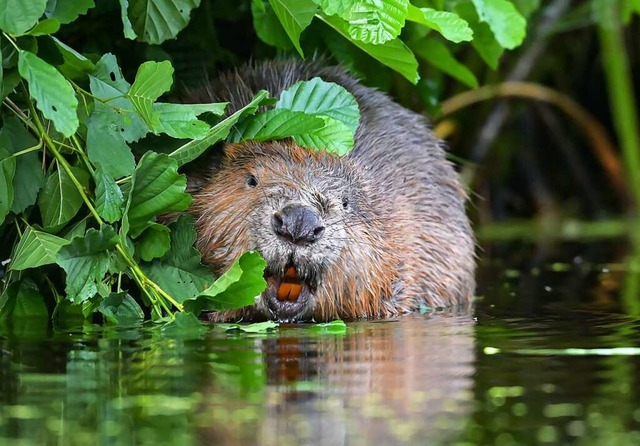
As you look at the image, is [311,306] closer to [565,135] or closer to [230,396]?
[230,396]

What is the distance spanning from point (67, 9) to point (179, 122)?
1.30 ft

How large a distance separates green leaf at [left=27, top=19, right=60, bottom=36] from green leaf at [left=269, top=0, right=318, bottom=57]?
32.2 inches

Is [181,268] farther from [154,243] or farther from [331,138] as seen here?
[331,138]

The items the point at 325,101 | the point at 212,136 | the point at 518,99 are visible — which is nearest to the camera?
the point at 212,136

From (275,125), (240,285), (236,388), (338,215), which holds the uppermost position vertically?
(275,125)

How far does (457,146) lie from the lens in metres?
8.38

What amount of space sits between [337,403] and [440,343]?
0.96 m

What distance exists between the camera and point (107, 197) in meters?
3.29

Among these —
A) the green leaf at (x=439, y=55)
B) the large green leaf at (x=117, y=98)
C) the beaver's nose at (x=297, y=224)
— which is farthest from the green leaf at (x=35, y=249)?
the green leaf at (x=439, y=55)

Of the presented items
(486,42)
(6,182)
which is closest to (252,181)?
(6,182)

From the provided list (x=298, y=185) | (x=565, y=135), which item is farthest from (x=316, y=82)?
(x=565, y=135)

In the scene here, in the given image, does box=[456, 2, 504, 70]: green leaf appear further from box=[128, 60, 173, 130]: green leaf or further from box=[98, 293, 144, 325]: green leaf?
box=[98, 293, 144, 325]: green leaf

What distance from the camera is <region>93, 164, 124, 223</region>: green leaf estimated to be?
10.8 feet

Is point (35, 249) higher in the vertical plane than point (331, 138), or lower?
lower
